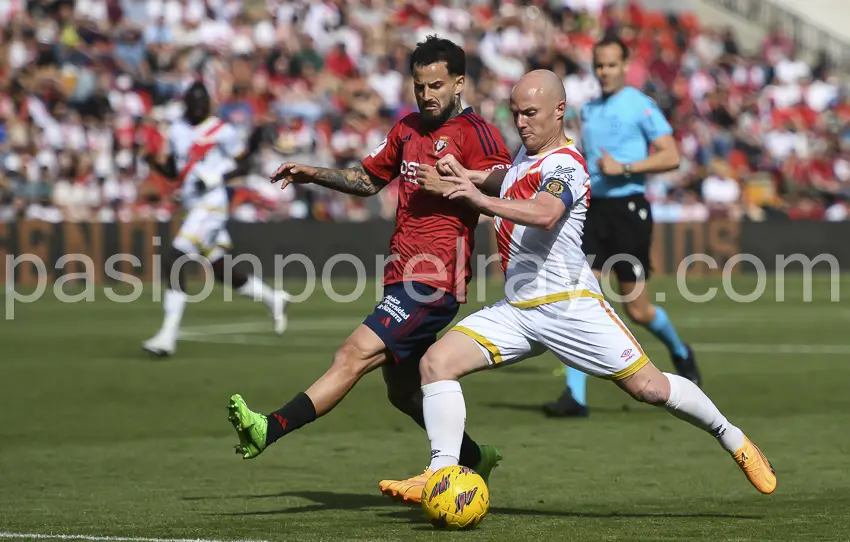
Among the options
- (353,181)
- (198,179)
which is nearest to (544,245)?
(353,181)

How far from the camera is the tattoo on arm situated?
7633 mm

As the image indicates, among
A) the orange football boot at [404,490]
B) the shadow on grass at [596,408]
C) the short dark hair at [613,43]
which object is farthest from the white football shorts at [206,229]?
the orange football boot at [404,490]

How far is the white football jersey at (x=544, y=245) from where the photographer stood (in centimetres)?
687

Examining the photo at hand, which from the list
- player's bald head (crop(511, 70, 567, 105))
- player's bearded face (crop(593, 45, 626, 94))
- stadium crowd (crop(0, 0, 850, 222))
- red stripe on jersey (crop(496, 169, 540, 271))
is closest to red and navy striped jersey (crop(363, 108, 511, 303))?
red stripe on jersey (crop(496, 169, 540, 271))

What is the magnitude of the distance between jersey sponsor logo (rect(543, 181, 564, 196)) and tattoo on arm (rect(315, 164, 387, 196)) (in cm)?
127

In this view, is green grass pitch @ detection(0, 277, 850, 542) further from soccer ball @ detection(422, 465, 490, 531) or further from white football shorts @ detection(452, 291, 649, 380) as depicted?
white football shorts @ detection(452, 291, 649, 380)

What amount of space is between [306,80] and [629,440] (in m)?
21.4

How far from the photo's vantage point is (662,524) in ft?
21.9

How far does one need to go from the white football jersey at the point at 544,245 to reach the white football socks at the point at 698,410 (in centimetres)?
58

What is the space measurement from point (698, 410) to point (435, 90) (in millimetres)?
1950

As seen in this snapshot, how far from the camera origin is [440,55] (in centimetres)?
717

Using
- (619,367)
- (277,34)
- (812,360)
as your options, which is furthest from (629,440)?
(277,34)

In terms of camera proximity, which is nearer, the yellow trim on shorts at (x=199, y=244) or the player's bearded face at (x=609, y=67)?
the player's bearded face at (x=609, y=67)

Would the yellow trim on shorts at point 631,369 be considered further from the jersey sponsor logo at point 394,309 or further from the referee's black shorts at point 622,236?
the referee's black shorts at point 622,236
